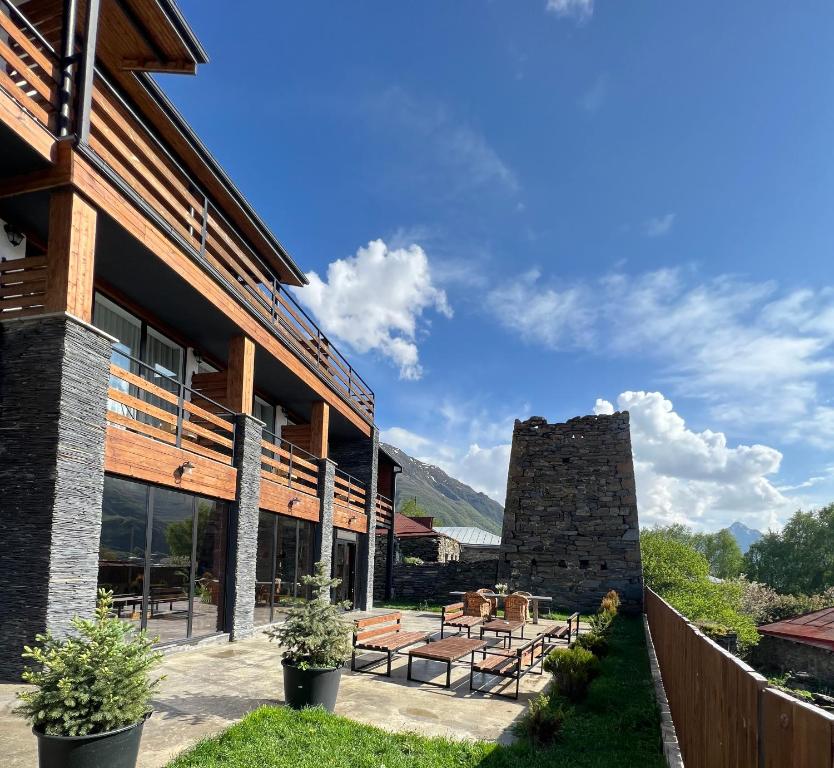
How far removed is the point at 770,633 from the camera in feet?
67.5

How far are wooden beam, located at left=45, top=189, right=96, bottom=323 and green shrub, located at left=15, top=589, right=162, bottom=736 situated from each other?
471 centimetres

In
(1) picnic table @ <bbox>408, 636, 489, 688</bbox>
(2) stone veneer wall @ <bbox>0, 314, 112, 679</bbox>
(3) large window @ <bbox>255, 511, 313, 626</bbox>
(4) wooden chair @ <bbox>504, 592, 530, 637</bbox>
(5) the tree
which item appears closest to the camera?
(2) stone veneer wall @ <bbox>0, 314, 112, 679</bbox>

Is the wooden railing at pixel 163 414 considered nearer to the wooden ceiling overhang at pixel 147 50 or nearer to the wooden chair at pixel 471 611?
the wooden ceiling overhang at pixel 147 50

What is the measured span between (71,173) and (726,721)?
28.6ft

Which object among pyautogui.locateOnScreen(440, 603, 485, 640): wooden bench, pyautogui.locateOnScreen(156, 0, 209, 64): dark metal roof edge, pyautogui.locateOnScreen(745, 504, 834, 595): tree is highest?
pyautogui.locateOnScreen(156, 0, 209, 64): dark metal roof edge

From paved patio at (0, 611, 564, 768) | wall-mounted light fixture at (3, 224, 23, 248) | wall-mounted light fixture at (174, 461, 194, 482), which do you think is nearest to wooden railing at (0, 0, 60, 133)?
wall-mounted light fixture at (3, 224, 23, 248)

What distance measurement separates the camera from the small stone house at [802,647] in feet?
59.7

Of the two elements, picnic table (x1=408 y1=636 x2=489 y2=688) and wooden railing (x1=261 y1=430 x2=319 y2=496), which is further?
wooden railing (x1=261 y1=430 x2=319 y2=496)

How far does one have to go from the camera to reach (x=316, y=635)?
6.41 m

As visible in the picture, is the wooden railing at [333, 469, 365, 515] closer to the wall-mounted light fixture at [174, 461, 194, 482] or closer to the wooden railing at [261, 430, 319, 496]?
the wooden railing at [261, 430, 319, 496]

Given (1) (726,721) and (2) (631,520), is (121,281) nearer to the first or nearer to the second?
(1) (726,721)

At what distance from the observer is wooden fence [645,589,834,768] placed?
2.06 meters

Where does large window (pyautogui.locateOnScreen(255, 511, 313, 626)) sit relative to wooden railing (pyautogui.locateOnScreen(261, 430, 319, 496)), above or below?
below

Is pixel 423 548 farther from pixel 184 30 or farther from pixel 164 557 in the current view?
pixel 184 30
